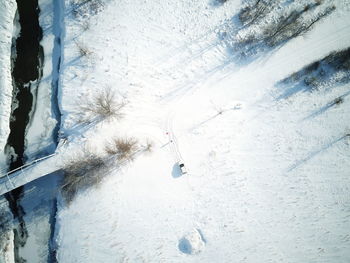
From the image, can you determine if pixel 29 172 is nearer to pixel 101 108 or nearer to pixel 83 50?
pixel 101 108

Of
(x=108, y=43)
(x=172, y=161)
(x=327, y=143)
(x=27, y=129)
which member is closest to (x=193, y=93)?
(x=172, y=161)

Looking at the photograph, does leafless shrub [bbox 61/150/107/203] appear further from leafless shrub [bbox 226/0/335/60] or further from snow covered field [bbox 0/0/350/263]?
leafless shrub [bbox 226/0/335/60]

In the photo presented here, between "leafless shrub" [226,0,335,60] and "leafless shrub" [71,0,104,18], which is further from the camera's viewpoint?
"leafless shrub" [226,0,335,60]

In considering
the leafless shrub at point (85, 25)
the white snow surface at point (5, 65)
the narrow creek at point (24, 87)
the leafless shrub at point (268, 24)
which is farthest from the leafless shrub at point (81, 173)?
the leafless shrub at point (268, 24)

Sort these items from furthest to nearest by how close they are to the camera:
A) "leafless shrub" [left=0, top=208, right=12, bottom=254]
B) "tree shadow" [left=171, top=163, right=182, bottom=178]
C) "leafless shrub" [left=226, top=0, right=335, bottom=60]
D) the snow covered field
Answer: "leafless shrub" [left=226, top=0, right=335, bottom=60] → "tree shadow" [left=171, top=163, right=182, bottom=178] → the snow covered field → "leafless shrub" [left=0, top=208, right=12, bottom=254]

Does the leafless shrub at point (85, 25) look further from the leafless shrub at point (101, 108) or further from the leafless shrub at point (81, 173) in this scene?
the leafless shrub at point (81, 173)

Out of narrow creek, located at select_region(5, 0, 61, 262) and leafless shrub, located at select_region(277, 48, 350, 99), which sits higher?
narrow creek, located at select_region(5, 0, 61, 262)

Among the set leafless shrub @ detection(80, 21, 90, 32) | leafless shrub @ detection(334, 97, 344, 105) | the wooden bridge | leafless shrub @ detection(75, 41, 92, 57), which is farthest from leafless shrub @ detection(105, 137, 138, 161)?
leafless shrub @ detection(334, 97, 344, 105)
